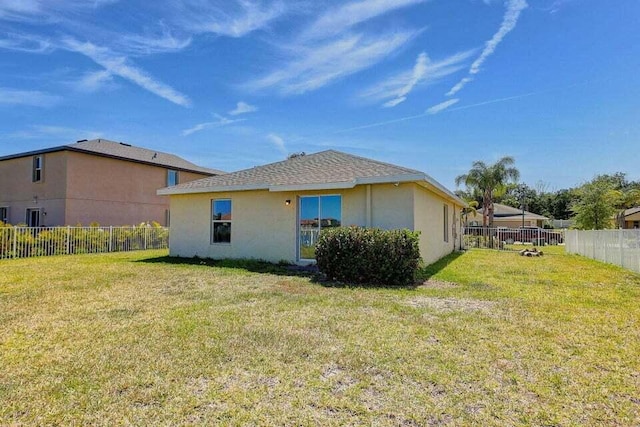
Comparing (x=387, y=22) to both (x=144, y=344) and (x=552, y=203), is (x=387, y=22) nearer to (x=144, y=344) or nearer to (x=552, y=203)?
(x=144, y=344)

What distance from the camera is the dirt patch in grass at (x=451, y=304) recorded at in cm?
614

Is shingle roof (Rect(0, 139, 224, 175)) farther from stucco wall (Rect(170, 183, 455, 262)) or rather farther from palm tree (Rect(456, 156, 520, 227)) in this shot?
palm tree (Rect(456, 156, 520, 227))

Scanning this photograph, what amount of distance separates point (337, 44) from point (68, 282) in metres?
9.77

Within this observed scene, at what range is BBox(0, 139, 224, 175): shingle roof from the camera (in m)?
20.8

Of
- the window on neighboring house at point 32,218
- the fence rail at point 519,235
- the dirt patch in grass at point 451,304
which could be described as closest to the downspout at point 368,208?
the dirt patch in grass at point 451,304

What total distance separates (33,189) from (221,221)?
620 inches

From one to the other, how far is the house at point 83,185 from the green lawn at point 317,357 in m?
15.1

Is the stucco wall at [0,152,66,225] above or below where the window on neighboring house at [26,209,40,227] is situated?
above

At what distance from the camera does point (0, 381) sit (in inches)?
131

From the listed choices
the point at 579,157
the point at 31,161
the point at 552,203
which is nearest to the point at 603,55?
the point at 579,157

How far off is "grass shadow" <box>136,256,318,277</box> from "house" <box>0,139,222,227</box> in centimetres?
1107

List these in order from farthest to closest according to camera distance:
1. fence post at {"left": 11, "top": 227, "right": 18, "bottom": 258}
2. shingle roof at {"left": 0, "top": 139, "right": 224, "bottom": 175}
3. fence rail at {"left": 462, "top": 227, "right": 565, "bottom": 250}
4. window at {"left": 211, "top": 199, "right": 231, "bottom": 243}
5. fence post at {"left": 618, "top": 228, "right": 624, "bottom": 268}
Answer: fence rail at {"left": 462, "top": 227, "right": 565, "bottom": 250} → shingle roof at {"left": 0, "top": 139, "right": 224, "bottom": 175} → fence post at {"left": 11, "top": 227, "right": 18, "bottom": 258} → window at {"left": 211, "top": 199, "right": 231, "bottom": 243} → fence post at {"left": 618, "top": 228, "right": 624, "bottom": 268}

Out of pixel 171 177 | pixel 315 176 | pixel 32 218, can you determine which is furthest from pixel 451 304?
pixel 32 218

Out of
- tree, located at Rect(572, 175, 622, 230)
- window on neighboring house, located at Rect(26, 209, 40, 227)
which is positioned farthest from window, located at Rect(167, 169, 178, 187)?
tree, located at Rect(572, 175, 622, 230)
